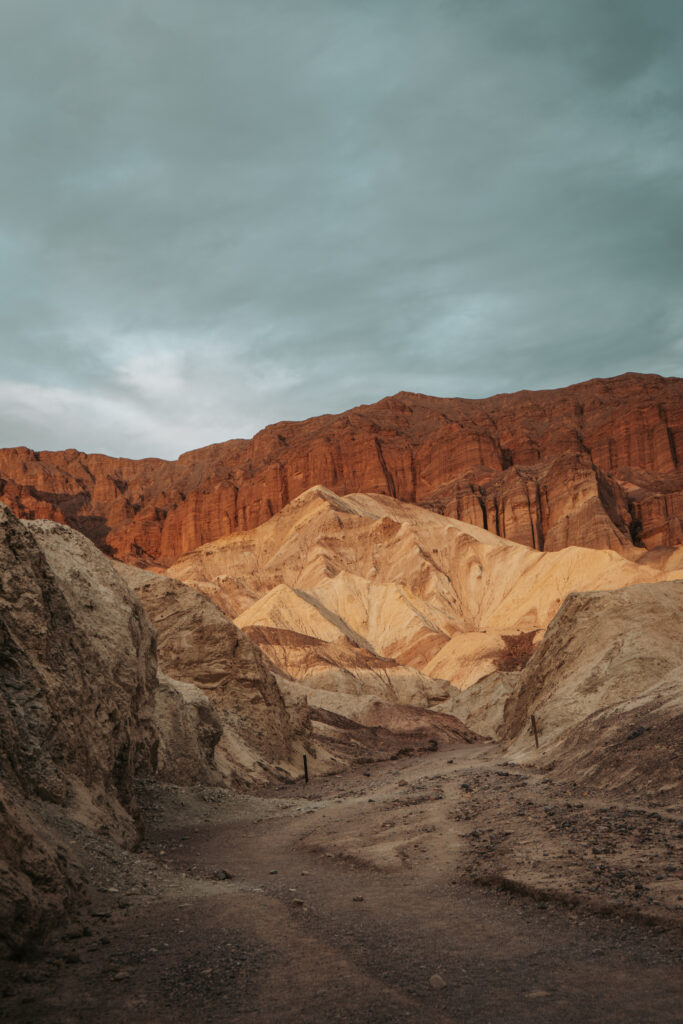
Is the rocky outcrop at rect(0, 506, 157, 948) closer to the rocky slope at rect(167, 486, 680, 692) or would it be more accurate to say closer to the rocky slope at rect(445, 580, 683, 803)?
the rocky slope at rect(445, 580, 683, 803)

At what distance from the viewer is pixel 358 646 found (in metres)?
85.3

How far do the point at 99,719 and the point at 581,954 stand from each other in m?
9.26

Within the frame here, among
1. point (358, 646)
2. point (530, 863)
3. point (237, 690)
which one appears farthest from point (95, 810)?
point (358, 646)

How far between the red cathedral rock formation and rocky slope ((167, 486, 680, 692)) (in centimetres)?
1270

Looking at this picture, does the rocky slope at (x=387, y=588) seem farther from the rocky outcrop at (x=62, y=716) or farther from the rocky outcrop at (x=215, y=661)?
the rocky outcrop at (x=62, y=716)

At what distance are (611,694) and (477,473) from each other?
438 ft

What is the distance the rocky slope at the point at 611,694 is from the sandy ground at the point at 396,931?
145cm

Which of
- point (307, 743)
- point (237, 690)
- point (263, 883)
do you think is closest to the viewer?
point (263, 883)

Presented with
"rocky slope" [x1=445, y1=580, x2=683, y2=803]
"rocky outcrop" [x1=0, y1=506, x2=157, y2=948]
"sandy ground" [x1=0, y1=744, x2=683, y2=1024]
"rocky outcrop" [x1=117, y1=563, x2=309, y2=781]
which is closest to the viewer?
"sandy ground" [x1=0, y1=744, x2=683, y2=1024]

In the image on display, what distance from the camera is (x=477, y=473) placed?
6122 inches

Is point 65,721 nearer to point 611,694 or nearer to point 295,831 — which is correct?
point 295,831

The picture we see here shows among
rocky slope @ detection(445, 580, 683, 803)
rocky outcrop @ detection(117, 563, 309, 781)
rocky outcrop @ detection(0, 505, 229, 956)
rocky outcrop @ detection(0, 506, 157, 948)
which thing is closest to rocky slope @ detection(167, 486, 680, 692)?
rocky outcrop @ detection(117, 563, 309, 781)

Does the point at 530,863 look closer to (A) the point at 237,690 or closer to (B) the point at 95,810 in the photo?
(B) the point at 95,810

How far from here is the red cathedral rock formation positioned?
5182 inches
